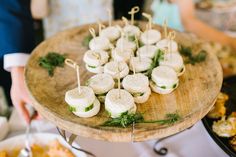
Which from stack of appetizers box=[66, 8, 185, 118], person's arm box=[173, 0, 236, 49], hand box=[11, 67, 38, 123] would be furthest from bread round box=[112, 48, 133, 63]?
person's arm box=[173, 0, 236, 49]

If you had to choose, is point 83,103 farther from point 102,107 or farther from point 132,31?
point 132,31

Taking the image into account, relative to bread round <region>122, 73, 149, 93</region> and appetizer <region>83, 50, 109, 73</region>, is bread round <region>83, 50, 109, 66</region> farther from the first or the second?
bread round <region>122, 73, 149, 93</region>

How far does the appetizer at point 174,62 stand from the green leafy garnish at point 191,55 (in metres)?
0.10

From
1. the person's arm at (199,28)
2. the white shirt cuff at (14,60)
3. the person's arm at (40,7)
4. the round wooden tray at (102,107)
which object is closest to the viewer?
the round wooden tray at (102,107)

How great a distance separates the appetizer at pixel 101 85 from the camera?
1037 millimetres

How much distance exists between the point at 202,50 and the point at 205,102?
13.6 inches

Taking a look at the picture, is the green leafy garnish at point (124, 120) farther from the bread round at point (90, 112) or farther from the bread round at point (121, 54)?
the bread round at point (121, 54)

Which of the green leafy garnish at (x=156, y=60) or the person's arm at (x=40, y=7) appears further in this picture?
the person's arm at (x=40, y=7)

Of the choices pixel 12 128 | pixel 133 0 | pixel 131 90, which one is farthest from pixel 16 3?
pixel 133 0

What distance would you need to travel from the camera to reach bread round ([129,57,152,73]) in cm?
114

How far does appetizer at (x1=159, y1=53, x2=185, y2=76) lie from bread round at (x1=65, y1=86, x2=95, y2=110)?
31 cm

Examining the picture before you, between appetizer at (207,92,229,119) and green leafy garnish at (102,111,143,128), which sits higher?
green leafy garnish at (102,111,143,128)

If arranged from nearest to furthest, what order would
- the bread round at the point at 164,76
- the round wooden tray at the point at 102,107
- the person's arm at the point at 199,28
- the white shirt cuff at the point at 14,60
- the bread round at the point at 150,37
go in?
the round wooden tray at the point at 102,107, the bread round at the point at 164,76, the bread round at the point at 150,37, the white shirt cuff at the point at 14,60, the person's arm at the point at 199,28

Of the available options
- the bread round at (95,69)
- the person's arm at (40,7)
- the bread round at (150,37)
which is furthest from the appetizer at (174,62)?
the person's arm at (40,7)
